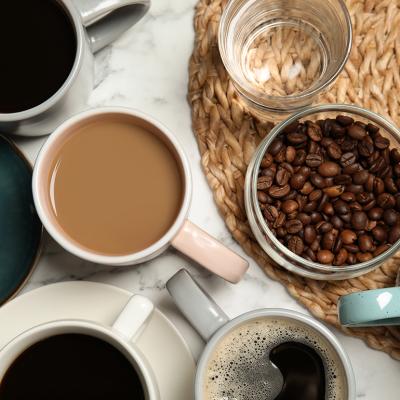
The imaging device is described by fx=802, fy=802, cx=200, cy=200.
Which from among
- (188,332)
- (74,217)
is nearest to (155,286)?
(188,332)

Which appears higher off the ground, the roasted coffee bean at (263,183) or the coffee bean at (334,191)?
the roasted coffee bean at (263,183)

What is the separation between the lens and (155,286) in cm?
127

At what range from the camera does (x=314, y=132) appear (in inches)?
47.9

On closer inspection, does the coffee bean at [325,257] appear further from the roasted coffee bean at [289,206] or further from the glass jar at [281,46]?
the glass jar at [281,46]

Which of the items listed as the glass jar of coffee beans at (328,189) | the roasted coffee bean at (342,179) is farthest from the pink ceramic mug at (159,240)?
the roasted coffee bean at (342,179)

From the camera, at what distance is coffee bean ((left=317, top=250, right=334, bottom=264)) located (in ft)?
3.91

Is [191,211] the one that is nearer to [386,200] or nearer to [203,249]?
[203,249]

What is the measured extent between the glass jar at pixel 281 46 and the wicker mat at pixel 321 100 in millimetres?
32

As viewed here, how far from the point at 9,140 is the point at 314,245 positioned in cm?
49

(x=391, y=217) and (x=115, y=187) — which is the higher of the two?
(x=115, y=187)

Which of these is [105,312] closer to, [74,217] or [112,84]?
[74,217]

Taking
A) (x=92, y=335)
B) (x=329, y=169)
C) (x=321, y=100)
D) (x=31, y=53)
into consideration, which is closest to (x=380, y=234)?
(x=329, y=169)

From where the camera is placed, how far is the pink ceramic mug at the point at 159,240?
1.10 meters

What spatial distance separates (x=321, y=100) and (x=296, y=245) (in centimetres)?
24
